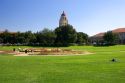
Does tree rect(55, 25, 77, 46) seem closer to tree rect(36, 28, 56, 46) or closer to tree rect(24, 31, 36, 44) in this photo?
tree rect(36, 28, 56, 46)

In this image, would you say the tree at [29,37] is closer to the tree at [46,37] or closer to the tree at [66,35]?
the tree at [46,37]

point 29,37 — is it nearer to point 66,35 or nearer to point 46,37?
point 46,37

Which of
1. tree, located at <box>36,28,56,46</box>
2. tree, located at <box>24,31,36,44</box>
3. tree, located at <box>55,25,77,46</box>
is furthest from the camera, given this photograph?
tree, located at <box>24,31,36,44</box>

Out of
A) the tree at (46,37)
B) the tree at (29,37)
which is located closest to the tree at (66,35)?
the tree at (46,37)

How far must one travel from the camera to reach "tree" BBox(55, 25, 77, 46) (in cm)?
12744

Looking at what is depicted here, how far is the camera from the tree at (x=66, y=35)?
127438 millimetres

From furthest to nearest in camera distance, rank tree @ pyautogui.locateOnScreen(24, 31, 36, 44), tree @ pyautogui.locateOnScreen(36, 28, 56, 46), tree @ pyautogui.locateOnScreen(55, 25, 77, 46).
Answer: tree @ pyautogui.locateOnScreen(24, 31, 36, 44) → tree @ pyautogui.locateOnScreen(36, 28, 56, 46) → tree @ pyautogui.locateOnScreen(55, 25, 77, 46)

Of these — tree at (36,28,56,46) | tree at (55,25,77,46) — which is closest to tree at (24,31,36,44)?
tree at (36,28,56,46)

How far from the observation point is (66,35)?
129 metres

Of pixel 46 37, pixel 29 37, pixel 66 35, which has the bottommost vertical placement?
pixel 46 37

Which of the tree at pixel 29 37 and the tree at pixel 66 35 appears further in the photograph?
the tree at pixel 29 37

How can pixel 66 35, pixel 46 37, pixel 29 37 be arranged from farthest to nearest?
1. pixel 29 37
2. pixel 46 37
3. pixel 66 35

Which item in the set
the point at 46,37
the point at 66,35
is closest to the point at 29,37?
the point at 46,37

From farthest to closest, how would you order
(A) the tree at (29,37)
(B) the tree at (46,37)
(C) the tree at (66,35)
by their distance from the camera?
1. (A) the tree at (29,37)
2. (B) the tree at (46,37)
3. (C) the tree at (66,35)
